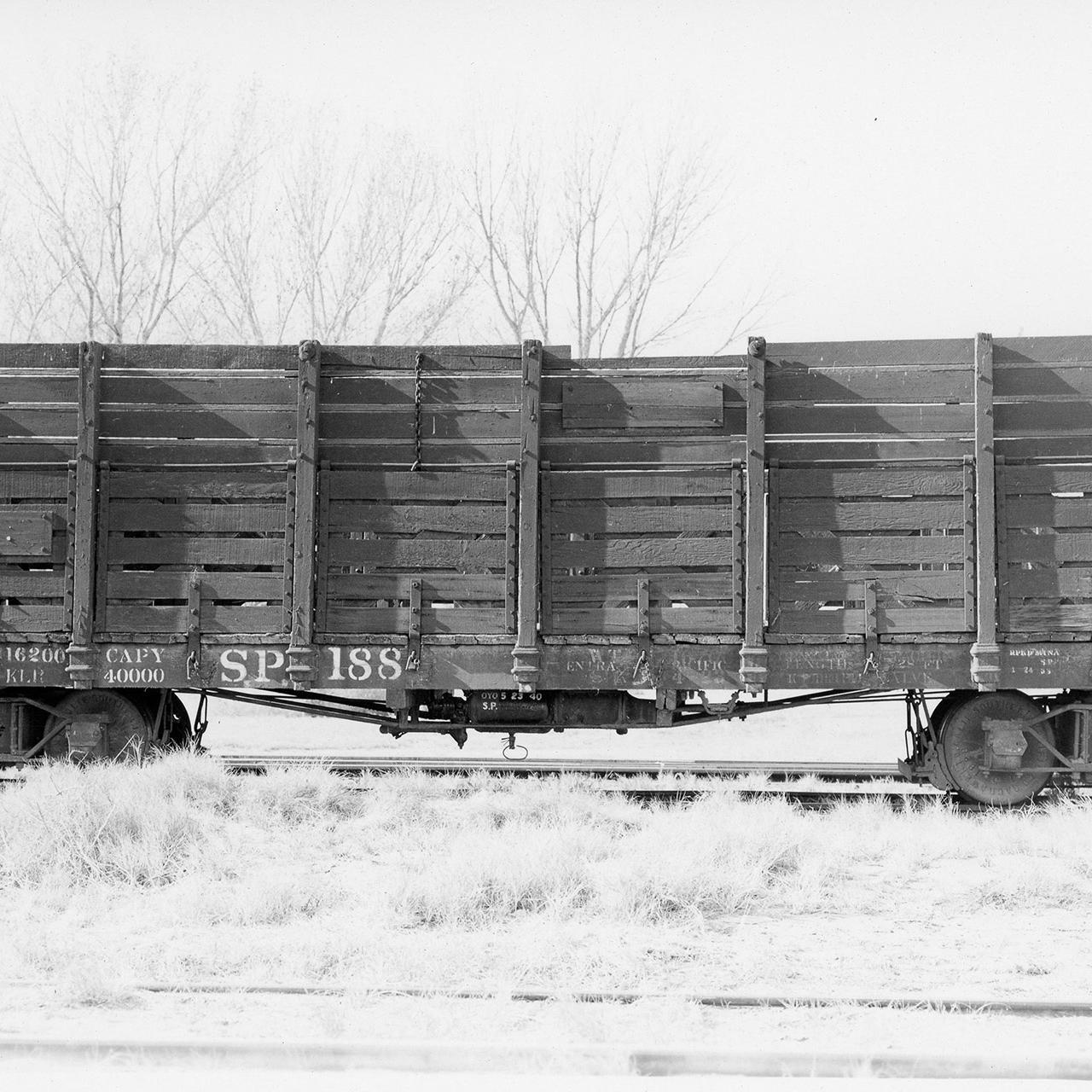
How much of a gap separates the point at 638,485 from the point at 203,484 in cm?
307

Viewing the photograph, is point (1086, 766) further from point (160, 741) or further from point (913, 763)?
point (160, 741)

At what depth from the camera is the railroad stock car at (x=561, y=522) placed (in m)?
7.74

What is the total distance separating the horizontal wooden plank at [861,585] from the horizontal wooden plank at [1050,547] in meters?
0.43

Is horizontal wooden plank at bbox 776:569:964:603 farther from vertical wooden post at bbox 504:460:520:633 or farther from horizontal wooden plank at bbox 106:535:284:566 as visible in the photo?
horizontal wooden plank at bbox 106:535:284:566

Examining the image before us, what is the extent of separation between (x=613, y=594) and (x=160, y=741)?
12.0 feet

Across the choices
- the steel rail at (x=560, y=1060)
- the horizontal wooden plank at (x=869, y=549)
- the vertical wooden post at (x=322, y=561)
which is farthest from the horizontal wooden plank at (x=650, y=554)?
the steel rail at (x=560, y=1060)

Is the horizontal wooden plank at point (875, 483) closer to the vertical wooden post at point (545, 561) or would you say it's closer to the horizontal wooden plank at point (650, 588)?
the horizontal wooden plank at point (650, 588)

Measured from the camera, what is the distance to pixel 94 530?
7906 mm

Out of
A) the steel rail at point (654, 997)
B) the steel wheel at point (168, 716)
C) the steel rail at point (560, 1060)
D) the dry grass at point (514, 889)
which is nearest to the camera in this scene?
the steel rail at point (560, 1060)

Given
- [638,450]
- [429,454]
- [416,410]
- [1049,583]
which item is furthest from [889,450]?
[416,410]

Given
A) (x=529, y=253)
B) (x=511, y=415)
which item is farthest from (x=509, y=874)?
(x=529, y=253)

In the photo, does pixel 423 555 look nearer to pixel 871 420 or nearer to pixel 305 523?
pixel 305 523

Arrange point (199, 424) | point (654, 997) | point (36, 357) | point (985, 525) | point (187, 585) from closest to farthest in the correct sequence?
point (654, 997)
point (985, 525)
point (187, 585)
point (199, 424)
point (36, 357)

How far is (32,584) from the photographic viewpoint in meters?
7.98
